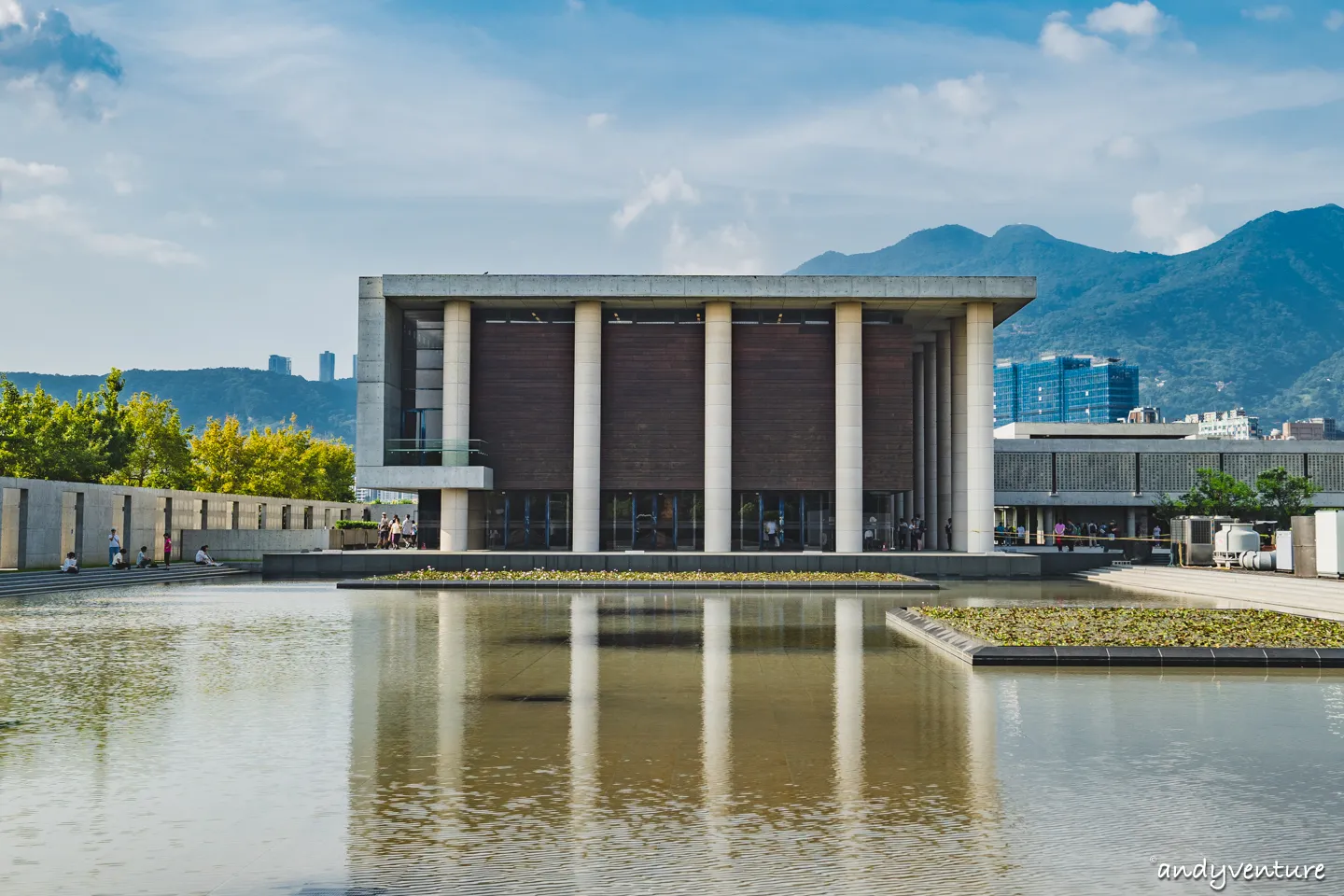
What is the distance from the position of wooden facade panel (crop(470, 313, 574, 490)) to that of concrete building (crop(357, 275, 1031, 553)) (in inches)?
2.8

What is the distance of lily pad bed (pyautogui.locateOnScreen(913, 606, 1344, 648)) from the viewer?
62.8 ft

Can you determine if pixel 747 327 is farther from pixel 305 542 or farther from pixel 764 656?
pixel 764 656

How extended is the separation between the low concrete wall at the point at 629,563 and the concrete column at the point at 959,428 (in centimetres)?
756

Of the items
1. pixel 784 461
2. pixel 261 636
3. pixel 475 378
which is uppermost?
pixel 475 378

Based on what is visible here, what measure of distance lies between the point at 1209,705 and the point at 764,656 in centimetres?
684

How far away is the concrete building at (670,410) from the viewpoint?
53938 millimetres

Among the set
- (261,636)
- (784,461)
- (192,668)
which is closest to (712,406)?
(784,461)

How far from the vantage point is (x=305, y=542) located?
219ft

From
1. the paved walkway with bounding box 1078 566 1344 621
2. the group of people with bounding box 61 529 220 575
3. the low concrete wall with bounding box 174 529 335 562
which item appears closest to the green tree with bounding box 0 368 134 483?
the low concrete wall with bounding box 174 529 335 562

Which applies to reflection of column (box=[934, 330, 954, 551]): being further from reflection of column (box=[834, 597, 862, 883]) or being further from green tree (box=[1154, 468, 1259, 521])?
reflection of column (box=[834, 597, 862, 883])

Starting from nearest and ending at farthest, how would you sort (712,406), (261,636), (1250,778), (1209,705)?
(1250,778)
(1209,705)
(261,636)
(712,406)

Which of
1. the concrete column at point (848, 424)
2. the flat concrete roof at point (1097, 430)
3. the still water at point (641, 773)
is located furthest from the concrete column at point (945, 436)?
the still water at point (641, 773)

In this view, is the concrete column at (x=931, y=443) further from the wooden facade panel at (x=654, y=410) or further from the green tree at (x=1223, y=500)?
the wooden facade panel at (x=654, y=410)

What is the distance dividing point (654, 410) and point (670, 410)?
2.32 ft
